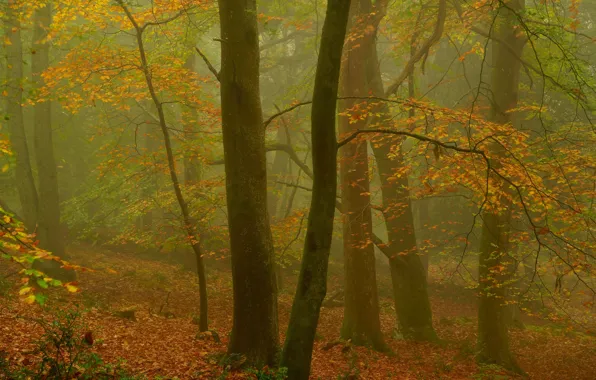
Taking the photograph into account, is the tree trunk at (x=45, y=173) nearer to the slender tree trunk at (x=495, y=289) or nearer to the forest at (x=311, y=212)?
the forest at (x=311, y=212)

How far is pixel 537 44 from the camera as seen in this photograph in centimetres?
1448

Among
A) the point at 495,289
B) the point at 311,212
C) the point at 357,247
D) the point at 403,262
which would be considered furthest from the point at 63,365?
the point at 403,262

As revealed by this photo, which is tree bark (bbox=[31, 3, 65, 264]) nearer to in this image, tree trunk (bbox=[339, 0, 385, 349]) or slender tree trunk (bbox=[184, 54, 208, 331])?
slender tree trunk (bbox=[184, 54, 208, 331])

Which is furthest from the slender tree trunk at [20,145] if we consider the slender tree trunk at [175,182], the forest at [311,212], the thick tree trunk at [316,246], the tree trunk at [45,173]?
the thick tree trunk at [316,246]

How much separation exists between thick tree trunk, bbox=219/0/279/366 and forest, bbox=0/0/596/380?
0.09 feet

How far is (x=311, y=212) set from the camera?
5594mm

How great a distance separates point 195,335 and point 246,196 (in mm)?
3870

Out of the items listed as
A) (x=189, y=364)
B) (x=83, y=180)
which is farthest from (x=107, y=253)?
(x=189, y=364)

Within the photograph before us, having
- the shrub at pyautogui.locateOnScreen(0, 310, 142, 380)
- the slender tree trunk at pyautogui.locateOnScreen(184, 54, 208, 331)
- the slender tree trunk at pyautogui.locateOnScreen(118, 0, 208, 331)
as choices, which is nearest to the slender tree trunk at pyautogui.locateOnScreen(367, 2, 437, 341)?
the slender tree trunk at pyautogui.locateOnScreen(184, 54, 208, 331)

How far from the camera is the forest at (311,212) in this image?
5.61 m

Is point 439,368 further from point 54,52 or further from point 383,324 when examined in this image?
point 54,52

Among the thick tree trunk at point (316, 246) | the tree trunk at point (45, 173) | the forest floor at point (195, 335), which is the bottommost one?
the forest floor at point (195, 335)

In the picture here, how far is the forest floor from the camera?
718 centimetres

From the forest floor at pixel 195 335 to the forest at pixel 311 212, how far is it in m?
0.07
